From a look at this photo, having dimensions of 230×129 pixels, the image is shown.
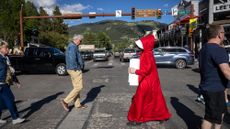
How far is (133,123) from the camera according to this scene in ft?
22.2

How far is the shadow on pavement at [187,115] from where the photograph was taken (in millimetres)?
6828

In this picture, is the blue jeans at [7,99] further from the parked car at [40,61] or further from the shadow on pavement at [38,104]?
the parked car at [40,61]

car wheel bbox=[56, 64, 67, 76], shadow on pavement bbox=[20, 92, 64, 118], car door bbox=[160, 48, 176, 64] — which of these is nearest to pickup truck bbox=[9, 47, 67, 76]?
car wheel bbox=[56, 64, 67, 76]

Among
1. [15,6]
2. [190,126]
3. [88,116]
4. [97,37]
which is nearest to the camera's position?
[190,126]

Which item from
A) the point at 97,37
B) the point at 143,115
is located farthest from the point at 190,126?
the point at 97,37

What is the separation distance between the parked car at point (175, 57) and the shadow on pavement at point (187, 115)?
15.7 metres

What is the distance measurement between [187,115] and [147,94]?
153 centimetres

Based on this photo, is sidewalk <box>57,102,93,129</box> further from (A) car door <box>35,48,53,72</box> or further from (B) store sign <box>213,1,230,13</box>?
(B) store sign <box>213,1,230,13</box>

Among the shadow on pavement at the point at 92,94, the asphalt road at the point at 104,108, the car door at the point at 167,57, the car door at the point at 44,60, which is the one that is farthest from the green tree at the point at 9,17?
the shadow on pavement at the point at 92,94

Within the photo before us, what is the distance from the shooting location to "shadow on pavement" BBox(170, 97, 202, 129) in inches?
269

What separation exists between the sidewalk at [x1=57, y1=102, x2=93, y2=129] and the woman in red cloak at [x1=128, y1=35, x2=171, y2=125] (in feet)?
3.45

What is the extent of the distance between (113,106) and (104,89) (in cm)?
375

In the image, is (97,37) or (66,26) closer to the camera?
(66,26)

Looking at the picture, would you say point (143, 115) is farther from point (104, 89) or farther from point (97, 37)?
point (97, 37)
